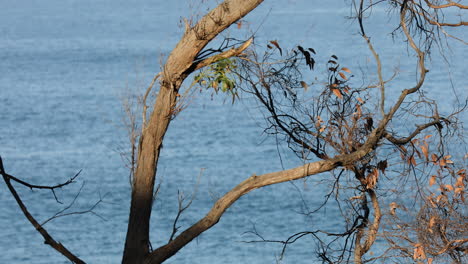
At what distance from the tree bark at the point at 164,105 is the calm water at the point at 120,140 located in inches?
221

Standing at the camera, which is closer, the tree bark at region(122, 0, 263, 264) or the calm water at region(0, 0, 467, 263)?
the tree bark at region(122, 0, 263, 264)

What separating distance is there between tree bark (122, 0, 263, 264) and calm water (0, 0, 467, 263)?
5609 mm

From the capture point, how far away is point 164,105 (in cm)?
513

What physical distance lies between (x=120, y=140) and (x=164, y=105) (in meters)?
16.8

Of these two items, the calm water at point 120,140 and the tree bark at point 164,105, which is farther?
the calm water at point 120,140

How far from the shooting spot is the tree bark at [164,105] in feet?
16.3

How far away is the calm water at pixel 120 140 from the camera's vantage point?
690 inches

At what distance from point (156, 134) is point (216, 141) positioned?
17005mm

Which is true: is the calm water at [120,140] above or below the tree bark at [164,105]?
above

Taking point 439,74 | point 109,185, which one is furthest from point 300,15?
point 109,185

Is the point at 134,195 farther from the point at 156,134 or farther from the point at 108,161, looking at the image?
the point at 108,161

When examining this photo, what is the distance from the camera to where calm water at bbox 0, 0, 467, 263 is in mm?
17516

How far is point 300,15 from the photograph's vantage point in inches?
1359

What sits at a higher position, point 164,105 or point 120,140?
point 120,140
